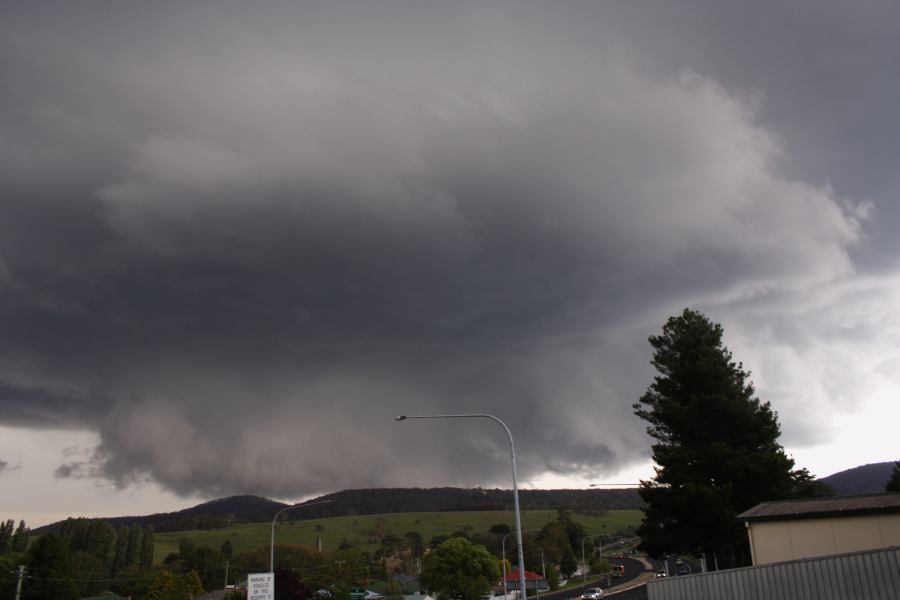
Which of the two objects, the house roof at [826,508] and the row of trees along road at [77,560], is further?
the row of trees along road at [77,560]

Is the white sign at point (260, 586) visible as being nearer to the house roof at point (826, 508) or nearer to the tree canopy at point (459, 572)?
the house roof at point (826, 508)

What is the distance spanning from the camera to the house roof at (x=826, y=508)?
33656 mm

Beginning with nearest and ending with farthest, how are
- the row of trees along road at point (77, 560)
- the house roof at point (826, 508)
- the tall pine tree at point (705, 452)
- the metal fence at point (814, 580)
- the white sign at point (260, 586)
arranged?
1. the metal fence at point (814, 580)
2. the house roof at point (826, 508)
3. the white sign at point (260, 586)
4. the tall pine tree at point (705, 452)
5. the row of trees along road at point (77, 560)

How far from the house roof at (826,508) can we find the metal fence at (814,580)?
9140 mm

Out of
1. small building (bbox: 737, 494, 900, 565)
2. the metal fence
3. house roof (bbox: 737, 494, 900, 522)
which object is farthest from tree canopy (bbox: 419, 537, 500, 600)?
the metal fence

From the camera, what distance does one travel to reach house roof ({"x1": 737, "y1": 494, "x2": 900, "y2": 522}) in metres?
33.7

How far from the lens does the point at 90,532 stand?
184375mm

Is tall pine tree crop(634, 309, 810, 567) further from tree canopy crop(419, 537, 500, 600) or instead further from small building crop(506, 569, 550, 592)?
small building crop(506, 569, 550, 592)

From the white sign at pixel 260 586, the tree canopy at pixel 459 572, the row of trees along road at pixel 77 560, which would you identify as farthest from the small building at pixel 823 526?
the row of trees along road at pixel 77 560

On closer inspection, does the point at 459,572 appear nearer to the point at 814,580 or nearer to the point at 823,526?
the point at 823,526

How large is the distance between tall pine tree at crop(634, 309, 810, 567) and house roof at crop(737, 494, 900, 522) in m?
9.33

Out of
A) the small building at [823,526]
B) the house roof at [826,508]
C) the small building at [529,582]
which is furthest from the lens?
the small building at [529,582]

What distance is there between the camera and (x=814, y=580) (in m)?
24.4

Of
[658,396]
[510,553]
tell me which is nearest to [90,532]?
[510,553]
